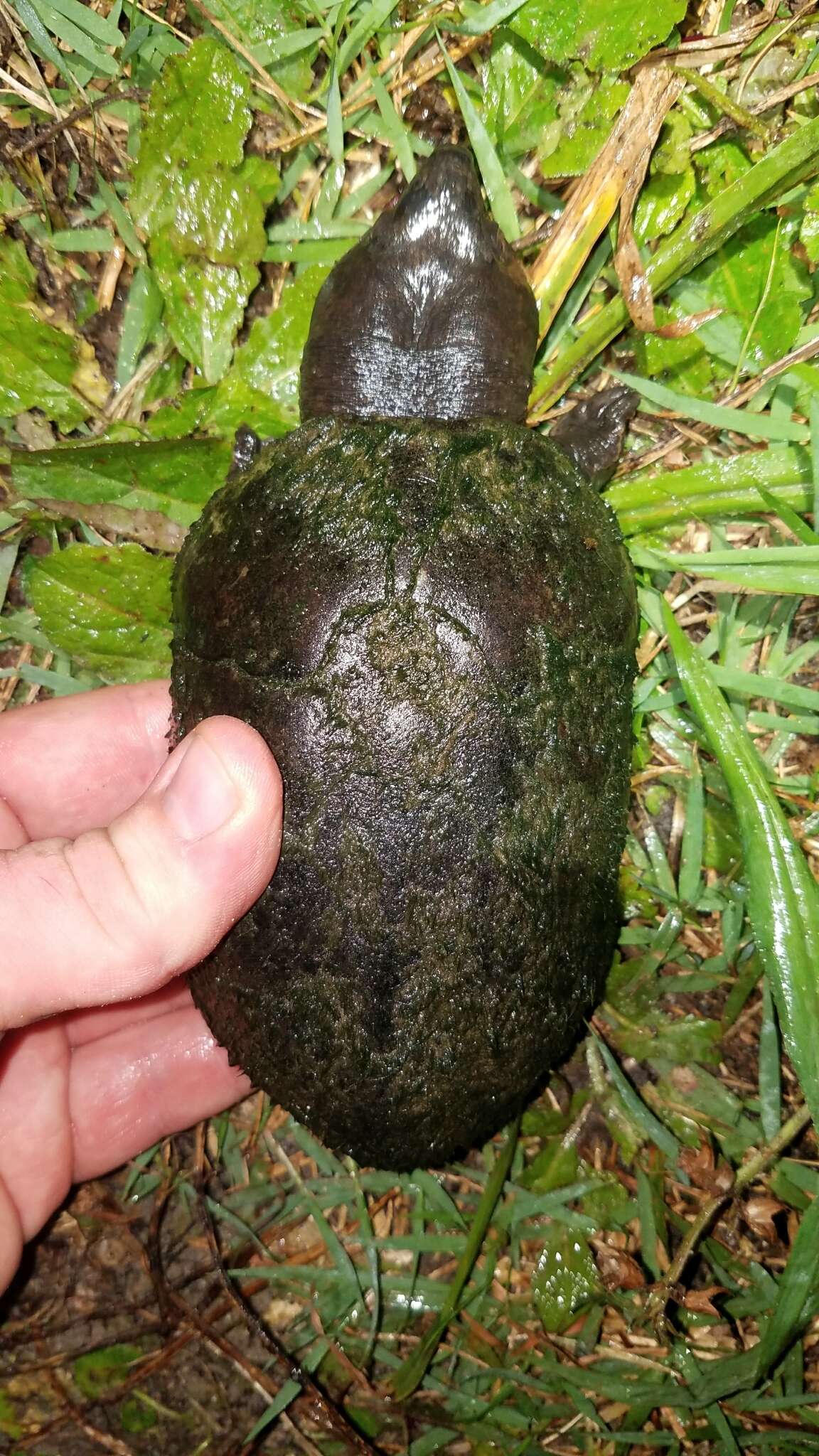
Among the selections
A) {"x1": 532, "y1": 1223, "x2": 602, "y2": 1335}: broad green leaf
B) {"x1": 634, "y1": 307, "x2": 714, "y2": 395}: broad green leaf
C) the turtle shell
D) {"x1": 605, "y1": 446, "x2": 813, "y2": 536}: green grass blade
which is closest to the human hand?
the turtle shell

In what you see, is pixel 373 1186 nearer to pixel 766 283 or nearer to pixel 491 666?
pixel 491 666

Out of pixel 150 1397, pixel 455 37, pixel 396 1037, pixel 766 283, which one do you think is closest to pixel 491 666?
pixel 396 1037

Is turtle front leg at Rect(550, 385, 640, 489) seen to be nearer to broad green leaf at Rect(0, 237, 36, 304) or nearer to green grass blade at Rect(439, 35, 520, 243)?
green grass blade at Rect(439, 35, 520, 243)

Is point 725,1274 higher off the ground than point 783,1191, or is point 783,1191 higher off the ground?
point 783,1191

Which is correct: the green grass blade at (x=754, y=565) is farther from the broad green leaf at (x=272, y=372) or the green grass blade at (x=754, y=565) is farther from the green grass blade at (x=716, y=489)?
the broad green leaf at (x=272, y=372)

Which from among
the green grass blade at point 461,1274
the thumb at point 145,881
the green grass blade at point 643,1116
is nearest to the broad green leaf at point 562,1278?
the green grass blade at point 461,1274

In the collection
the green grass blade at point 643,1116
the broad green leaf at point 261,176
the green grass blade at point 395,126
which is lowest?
the green grass blade at point 643,1116
